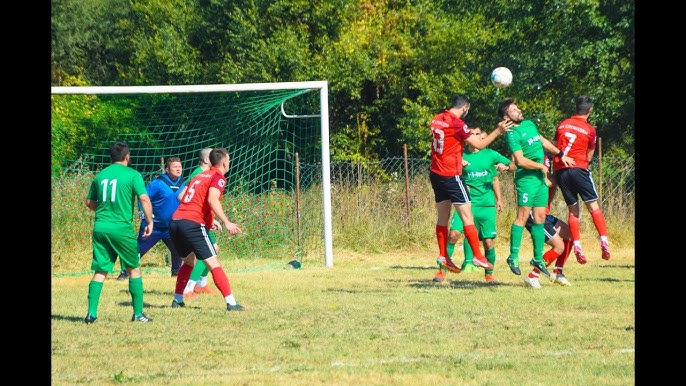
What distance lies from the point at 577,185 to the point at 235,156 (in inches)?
298

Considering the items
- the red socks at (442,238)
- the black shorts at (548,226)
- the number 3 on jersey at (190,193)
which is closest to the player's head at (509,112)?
the black shorts at (548,226)

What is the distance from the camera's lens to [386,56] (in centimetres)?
3478

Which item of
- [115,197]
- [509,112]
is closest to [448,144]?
[509,112]

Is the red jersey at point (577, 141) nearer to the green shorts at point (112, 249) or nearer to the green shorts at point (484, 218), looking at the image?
the green shorts at point (484, 218)

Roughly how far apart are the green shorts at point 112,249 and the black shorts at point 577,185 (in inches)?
208

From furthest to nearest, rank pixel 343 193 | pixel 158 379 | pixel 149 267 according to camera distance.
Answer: pixel 343 193 < pixel 149 267 < pixel 158 379

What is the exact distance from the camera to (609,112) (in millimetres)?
29047

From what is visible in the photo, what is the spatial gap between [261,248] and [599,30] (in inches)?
542

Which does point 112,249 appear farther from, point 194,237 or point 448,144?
point 448,144

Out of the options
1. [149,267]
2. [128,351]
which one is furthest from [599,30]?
[128,351]

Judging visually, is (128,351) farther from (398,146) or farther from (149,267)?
(398,146)

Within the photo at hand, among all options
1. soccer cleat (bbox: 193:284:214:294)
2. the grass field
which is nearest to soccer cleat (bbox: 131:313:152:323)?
the grass field

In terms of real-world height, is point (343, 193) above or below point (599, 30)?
below
